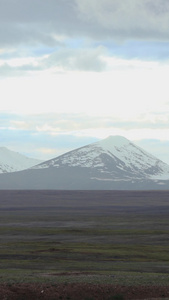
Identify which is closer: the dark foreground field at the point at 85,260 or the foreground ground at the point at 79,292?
the foreground ground at the point at 79,292

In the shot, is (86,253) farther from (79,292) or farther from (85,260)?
(79,292)

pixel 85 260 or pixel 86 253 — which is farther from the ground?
pixel 86 253

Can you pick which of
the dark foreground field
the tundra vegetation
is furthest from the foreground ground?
the tundra vegetation

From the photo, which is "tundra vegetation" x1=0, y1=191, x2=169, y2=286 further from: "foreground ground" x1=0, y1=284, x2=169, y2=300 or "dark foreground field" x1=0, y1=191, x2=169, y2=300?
"foreground ground" x1=0, y1=284, x2=169, y2=300

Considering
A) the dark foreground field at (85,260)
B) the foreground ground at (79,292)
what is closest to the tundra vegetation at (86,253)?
the dark foreground field at (85,260)

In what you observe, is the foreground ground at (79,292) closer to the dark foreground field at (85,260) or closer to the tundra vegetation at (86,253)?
the dark foreground field at (85,260)

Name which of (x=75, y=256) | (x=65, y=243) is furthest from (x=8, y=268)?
(x=65, y=243)

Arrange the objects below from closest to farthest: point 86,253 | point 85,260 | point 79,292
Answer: point 79,292 → point 85,260 → point 86,253

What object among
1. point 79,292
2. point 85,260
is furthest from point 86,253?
point 79,292

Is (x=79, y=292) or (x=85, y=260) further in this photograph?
(x=85, y=260)

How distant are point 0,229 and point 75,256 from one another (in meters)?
40.8

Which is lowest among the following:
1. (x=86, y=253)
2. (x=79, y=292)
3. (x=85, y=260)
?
(x=85, y=260)

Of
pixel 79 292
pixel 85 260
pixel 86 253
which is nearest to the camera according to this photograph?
pixel 79 292

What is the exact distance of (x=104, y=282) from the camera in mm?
35438
